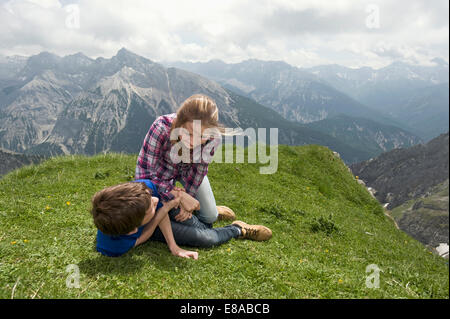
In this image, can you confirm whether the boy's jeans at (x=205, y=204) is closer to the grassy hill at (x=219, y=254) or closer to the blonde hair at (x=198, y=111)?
the grassy hill at (x=219, y=254)

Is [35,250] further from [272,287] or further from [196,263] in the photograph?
[272,287]

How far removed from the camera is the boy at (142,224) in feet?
15.8

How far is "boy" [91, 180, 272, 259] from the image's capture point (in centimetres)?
480

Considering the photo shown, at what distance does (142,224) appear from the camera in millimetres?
5336

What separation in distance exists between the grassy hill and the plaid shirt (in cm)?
144

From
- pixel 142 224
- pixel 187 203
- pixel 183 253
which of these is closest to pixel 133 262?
pixel 142 224

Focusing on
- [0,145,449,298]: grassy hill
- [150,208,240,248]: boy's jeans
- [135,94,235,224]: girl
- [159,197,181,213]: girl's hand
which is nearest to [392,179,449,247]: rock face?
[0,145,449,298]: grassy hill

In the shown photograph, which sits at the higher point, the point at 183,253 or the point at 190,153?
the point at 190,153

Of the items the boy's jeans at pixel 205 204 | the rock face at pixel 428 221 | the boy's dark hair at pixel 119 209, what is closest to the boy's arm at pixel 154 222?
the boy's dark hair at pixel 119 209

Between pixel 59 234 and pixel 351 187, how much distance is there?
51.0ft

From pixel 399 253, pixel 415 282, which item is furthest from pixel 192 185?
pixel 399 253

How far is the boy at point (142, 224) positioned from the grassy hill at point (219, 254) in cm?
23

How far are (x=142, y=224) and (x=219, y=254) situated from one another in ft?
6.34

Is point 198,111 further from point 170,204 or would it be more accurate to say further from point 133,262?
point 133,262
